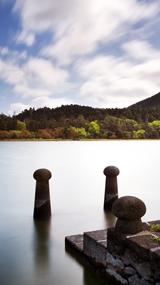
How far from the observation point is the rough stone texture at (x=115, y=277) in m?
4.11

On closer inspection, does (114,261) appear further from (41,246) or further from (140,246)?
(41,246)

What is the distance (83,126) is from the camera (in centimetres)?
15375

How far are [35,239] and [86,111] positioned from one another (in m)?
177

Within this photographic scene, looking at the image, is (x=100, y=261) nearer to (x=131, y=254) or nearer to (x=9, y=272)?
(x=131, y=254)

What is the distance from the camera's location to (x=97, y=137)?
14412 cm

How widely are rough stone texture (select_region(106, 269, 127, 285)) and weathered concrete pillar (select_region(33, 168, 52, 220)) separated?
11.6 ft

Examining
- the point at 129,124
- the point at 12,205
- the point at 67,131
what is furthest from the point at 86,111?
the point at 12,205

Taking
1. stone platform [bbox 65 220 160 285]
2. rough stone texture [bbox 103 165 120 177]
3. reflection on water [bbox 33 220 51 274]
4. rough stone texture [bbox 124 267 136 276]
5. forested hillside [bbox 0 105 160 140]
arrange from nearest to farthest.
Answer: stone platform [bbox 65 220 160 285], rough stone texture [bbox 124 267 136 276], reflection on water [bbox 33 220 51 274], rough stone texture [bbox 103 165 120 177], forested hillside [bbox 0 105 160 140]

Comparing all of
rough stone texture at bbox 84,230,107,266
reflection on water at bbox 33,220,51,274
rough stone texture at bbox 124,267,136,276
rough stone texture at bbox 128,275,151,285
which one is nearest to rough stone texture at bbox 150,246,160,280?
rough stone texture at bbox 128,275,151,285

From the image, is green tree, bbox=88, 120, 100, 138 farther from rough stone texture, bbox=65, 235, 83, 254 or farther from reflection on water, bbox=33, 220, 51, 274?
rough stone texture, bbox=65, 235, 83, 254

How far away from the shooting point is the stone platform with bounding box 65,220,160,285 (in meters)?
3.53

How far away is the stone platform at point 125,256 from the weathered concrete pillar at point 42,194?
2.77 meters

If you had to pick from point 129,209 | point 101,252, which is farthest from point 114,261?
point 129,209

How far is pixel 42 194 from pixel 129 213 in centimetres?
420
